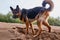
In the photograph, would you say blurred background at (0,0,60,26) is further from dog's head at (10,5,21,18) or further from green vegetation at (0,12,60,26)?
dog's head at (10,5,21,18)

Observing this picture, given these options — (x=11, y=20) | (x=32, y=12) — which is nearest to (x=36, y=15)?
(x=32, y=12)

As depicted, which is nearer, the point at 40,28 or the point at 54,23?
the point at 40,28

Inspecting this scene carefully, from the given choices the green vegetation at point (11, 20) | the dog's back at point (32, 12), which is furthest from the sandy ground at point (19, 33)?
the dog's back at point (32, 12)

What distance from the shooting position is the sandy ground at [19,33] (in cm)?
298

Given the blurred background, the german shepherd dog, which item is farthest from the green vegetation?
the german shepherd dog

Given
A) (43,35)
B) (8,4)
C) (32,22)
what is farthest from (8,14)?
(43,35)

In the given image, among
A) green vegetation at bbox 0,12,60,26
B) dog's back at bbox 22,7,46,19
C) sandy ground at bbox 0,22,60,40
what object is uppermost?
dog's back at bbox 22,7,46,19

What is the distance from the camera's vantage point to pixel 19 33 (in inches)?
119

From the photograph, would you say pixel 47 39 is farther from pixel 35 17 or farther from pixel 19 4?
pixel 19 4

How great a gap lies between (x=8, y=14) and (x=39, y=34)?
0.55 m

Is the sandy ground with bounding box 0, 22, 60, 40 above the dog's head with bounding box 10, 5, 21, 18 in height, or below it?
below

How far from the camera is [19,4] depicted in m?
3.21

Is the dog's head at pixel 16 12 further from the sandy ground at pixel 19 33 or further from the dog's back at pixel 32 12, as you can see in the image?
the sandy ground at pixel 19 33

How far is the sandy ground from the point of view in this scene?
298cm
